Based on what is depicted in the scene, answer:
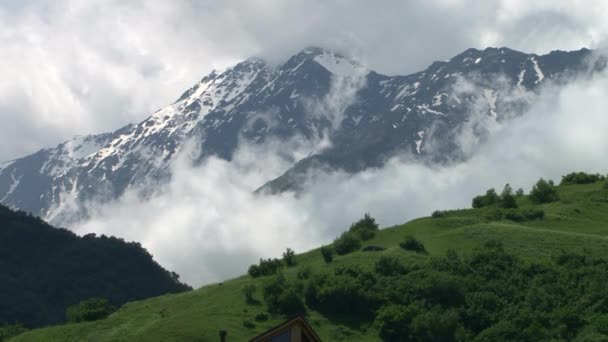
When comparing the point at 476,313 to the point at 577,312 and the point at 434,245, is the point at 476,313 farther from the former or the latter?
the point at 434,245

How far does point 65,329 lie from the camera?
138 meters

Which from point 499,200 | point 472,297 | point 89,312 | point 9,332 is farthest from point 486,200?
point 9,332

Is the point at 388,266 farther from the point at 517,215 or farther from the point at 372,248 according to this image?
the point at 517,215

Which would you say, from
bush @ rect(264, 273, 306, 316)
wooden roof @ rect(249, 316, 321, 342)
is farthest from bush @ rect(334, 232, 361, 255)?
wooden roof @ rect(249, 316, 321, 342)

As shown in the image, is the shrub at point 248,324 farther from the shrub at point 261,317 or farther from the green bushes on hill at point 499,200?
the green bushes on hill at point 499,200

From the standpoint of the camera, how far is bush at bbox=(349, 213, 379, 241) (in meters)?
168

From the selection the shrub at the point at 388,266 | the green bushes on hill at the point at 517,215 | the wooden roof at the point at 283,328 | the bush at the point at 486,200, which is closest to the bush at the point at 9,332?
the shrub at the point at 388,266

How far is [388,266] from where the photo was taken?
5433 inches

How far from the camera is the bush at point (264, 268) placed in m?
154

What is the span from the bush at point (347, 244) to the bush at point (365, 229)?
561cm

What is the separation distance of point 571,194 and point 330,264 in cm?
6380

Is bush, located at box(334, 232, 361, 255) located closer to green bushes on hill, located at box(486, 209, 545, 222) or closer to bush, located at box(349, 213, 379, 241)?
bush, located at box(349, 213, 379, 241)

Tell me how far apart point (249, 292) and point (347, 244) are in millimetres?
29671

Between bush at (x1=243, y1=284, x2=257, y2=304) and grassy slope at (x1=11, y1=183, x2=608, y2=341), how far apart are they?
1157mm
